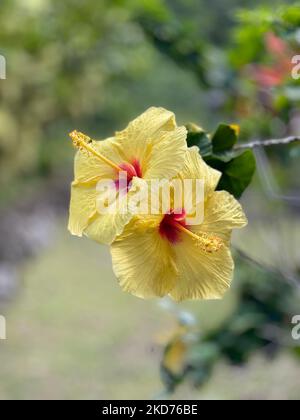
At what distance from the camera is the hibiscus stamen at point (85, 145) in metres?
0.60

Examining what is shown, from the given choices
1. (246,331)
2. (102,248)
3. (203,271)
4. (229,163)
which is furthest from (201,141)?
(102,248)

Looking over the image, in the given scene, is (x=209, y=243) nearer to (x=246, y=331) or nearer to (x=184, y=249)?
(x=184, y=249)

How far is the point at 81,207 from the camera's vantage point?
24.0 inches

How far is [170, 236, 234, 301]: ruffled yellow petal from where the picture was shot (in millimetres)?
587

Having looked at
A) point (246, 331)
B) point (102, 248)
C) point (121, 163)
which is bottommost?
point (121, 163)

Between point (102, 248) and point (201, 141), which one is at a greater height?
point (102, 248)

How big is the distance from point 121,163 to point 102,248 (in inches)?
197

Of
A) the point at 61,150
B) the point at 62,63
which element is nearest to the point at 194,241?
the point at 62,63

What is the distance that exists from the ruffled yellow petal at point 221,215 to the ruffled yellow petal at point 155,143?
0.06 m

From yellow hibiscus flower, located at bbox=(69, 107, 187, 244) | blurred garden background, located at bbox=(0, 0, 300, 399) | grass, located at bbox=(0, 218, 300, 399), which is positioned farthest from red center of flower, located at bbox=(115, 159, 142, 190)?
grass, located at bbox=(0, 218, 300, 399)

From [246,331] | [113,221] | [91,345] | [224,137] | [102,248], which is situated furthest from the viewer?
[102,248]

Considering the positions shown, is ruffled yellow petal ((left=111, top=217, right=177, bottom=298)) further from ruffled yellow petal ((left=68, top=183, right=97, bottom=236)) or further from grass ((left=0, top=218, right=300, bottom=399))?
grass ((left=0, top=218, right=300, bottom=399))

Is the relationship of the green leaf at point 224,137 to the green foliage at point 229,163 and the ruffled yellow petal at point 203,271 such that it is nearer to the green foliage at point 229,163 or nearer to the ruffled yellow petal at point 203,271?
the green foliage at point 229,163

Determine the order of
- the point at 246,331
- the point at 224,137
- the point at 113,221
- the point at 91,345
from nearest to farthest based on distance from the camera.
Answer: the point at 113,221, the point at 224,137, the point at 246,331, the point at 91,345
